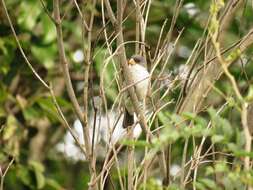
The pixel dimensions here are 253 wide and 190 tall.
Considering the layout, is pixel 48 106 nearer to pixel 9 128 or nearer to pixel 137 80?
pixel 9 128

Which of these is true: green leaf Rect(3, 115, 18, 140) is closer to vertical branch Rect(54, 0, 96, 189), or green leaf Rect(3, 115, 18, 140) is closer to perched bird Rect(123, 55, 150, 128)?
perched bird Rect(123, 55, 150, 128)

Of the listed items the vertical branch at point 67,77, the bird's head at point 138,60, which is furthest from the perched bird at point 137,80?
the vertical branch at point 67,77

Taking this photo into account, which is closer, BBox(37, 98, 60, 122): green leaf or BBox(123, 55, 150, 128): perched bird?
BBox(123, 55, 150, 128): perched bird

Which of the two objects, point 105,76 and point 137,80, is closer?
point 137,80

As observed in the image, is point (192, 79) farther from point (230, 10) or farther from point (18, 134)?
point (18, 134)

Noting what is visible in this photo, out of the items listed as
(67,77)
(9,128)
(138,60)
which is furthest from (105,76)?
(67,77)

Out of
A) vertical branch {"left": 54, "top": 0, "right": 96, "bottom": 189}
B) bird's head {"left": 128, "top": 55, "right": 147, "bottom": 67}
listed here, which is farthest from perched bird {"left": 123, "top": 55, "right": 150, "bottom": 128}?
vertical branch {"left": 54, "top": 0, "right": 96, "bottom": 189}

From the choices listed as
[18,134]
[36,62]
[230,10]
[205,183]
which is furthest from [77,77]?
[205,183]

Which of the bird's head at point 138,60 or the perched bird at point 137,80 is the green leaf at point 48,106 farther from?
the bird's head at point 138,60

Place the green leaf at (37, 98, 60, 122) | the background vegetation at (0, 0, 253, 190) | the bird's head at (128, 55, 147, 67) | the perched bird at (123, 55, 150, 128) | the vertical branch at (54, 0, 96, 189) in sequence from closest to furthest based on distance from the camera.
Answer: the vertical branch at (54, 0, 96, 189) → the background vegetation at (0, 0, 253, 190) → the bird's head at (128, 55, 147, 67) → the perched bird at (123, 55, 150, 128) → the green leaf at (37, 98, 60, 122)

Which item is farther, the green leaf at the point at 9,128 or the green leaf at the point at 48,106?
the green leaf at the point at 48,106

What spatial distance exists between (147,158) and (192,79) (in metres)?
0.45

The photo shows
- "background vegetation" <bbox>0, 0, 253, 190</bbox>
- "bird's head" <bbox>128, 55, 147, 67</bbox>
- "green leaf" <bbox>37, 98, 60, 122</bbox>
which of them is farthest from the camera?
"green leaf" <bbox>37, 98, 60, 122</bbox>

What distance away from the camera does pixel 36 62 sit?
5664 mm
